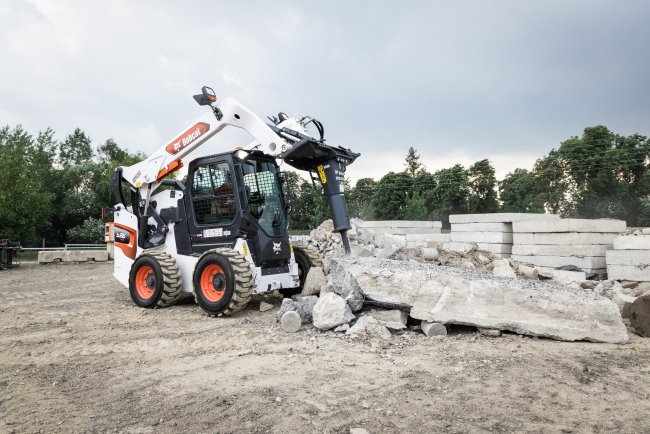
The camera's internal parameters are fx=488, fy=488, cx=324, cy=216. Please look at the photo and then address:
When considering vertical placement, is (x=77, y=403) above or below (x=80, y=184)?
below

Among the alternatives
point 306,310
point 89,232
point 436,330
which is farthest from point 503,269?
point 89,232

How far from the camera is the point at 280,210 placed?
26.6ft

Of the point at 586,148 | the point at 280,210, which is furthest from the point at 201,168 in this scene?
the point at 586,148

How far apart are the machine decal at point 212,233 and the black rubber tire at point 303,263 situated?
1.44 m

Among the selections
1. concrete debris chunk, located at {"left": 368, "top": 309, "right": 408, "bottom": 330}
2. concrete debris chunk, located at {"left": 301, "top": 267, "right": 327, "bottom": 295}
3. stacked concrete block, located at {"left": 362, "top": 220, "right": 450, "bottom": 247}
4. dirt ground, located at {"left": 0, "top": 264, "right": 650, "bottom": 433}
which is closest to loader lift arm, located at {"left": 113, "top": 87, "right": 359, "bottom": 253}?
concrete debris chunk, located at {"left": 301, "top": 267, "right": 327, "bottom": 295}

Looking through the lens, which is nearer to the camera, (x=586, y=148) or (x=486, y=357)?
(x=486, y=357)

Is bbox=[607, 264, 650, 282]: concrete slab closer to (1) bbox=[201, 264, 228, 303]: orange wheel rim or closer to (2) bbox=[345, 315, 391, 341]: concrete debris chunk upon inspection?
(2) bbox=[345, 315, 391, 341]: concrete debris chunk

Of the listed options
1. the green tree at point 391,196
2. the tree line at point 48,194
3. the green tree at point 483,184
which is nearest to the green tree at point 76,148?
the tree line at point 48,194

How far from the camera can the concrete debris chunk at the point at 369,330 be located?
5.73 meters

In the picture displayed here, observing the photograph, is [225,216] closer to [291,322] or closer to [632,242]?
[291,322]

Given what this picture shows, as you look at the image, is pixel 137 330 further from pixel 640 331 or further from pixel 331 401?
pixel 640 331

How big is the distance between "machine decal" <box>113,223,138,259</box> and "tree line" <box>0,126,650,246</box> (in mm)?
17768

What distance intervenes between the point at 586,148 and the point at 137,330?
38.2 metres

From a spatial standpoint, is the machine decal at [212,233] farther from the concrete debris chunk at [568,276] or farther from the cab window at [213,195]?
the concrete debris chunk at [568,276]
